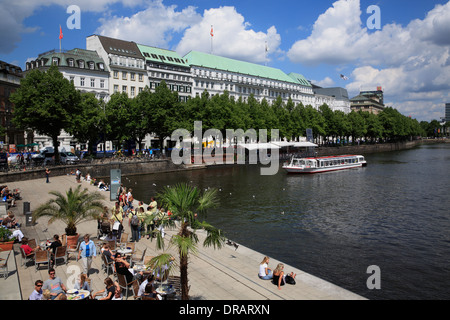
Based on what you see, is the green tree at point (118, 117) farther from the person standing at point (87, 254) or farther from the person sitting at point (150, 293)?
the person sitting at point (150, 293)

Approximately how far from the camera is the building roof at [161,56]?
10294cm

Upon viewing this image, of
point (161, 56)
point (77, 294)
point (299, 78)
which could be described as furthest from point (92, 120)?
point (299, 78)

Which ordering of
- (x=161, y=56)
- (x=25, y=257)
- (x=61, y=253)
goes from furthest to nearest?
(x=161, y=56)
(x=61, y=253)
(x=25, y=257)

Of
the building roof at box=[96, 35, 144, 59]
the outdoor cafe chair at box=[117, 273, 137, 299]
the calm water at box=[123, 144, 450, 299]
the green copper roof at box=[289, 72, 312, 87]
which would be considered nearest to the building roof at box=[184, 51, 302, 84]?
the green copper roof at box=[289, 72, 312, 87]

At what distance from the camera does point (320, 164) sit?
68938 millimetres

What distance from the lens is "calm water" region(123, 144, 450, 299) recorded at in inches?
716

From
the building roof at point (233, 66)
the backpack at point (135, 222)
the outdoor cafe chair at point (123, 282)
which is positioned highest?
the building roof at point (233, 66)

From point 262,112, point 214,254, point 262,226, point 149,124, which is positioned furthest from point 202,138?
point 214,254

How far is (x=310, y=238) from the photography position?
24266 mm

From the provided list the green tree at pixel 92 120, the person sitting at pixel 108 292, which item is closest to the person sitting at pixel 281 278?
the person sitting at pixel 108 292

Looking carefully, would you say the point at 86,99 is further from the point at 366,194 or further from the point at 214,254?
the point at 214,254

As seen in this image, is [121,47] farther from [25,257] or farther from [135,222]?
[25,257]

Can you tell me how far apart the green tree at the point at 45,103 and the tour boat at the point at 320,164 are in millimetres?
37660

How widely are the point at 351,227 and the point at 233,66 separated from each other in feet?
375
